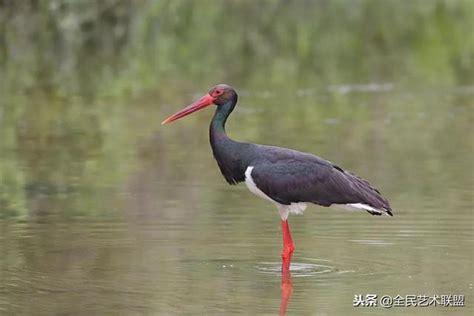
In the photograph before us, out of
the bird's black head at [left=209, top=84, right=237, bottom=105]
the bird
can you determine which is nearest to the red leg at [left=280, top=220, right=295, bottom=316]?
the bird

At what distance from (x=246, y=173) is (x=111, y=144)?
609 centimetres

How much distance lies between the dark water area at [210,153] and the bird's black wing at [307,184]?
16.3 inches

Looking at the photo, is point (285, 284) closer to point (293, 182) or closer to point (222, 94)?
point (293, 182)

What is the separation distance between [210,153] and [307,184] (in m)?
5.44

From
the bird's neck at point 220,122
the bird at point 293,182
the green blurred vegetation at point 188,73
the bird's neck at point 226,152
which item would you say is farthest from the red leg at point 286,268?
the green blurred vegetation at point 188,73

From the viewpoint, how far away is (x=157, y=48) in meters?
24.5

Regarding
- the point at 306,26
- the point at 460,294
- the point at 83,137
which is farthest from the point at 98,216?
the point at 306,26

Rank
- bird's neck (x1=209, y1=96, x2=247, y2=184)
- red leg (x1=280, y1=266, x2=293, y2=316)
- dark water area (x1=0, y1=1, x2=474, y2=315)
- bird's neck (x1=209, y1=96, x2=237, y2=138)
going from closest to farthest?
red leg (x1=280, y1=266, x2=293, y2=316)
dark water area (x1=0, y1=1, x2=474, y2=315)
bird's neck (x1=209, y1=96, x2=247, y2=184)
bird's neck (x1=209, y1=96, x2=237, y2=138)

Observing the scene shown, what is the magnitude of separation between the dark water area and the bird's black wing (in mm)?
413

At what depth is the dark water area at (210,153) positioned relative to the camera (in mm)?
8672

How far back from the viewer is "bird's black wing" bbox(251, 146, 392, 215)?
9.20 m

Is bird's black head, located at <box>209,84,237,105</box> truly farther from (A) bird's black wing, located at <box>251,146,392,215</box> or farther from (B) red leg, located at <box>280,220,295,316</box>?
(B) red leg, located at <box>280,220,295,316</box>

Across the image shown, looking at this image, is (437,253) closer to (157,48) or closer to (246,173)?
(246,173)

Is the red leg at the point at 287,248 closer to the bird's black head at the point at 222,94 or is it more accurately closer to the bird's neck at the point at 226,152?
the bird's neck at the point at 226,152
